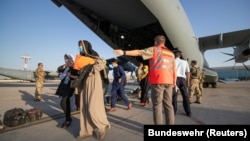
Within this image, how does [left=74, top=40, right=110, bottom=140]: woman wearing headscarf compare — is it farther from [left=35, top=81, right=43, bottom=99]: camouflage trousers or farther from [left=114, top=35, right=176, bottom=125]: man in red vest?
[left=35, top=81, right=43, bottom=99]: camouflage trousers

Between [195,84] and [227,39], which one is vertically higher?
[227,39]

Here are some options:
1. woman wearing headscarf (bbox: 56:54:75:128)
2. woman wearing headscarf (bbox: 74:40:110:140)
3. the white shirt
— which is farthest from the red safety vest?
the white shirt

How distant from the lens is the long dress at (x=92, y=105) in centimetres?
317

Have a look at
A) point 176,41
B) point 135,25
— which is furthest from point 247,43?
point 135,25

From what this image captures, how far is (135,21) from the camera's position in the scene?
739 centimetres

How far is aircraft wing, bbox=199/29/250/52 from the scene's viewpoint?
10062 millimetres

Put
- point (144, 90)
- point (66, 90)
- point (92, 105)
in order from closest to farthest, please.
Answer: point (92, 105), point (66, 90), point (144, 90)

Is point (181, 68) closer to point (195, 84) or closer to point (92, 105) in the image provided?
point (195, 84)

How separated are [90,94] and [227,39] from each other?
405 inches

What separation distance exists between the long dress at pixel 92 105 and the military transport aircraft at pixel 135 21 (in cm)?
330

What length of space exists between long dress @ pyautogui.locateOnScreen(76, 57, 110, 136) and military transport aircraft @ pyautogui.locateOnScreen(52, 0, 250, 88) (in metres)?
3.30

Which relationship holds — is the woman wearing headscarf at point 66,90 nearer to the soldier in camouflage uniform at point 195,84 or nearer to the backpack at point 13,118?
the backpack at point 13,118

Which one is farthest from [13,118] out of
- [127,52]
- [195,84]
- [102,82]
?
[195,84]

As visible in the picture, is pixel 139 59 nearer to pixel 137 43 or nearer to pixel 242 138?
pixel 137 43
